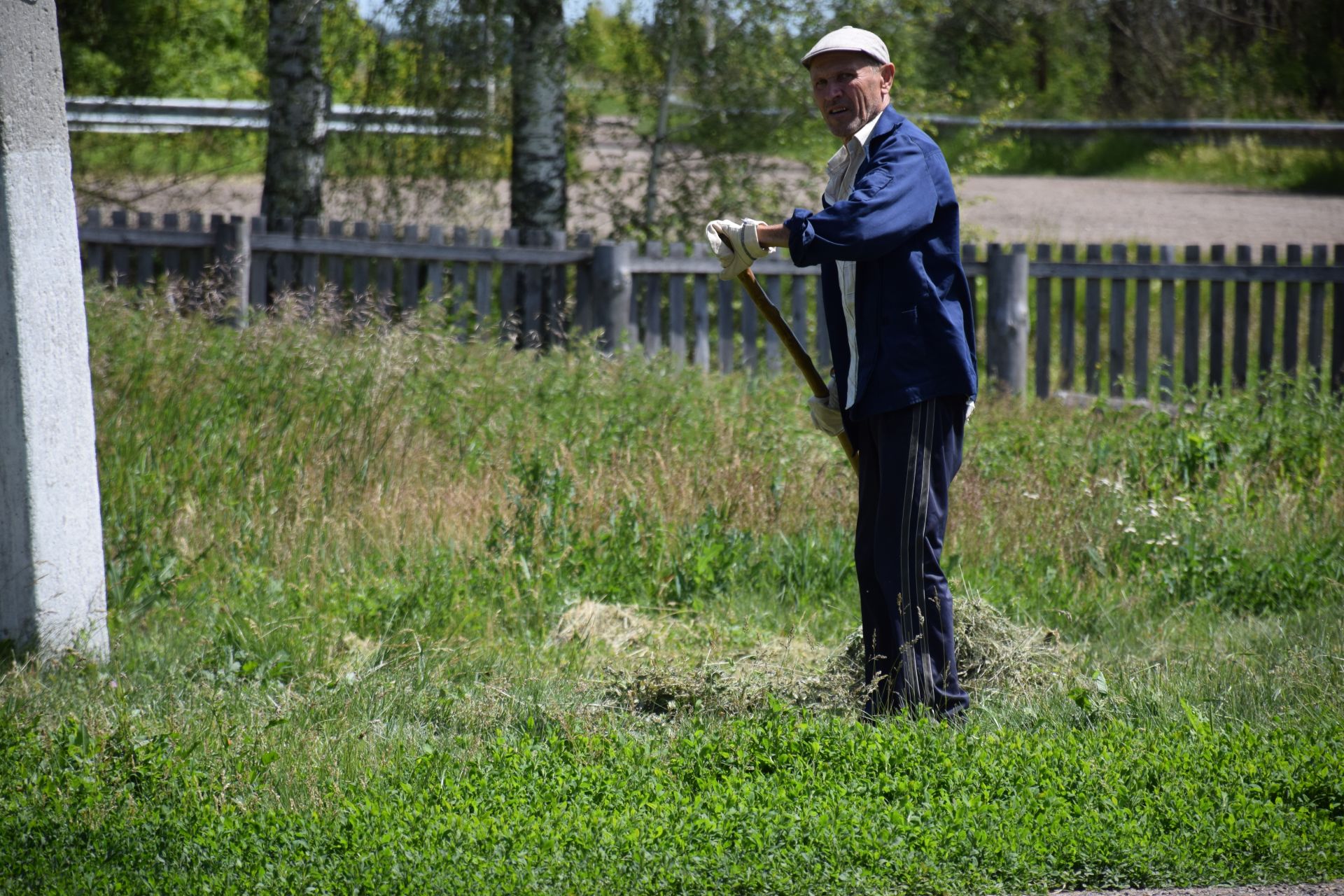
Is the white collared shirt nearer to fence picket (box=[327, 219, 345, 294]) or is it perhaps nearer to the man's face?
the man's face

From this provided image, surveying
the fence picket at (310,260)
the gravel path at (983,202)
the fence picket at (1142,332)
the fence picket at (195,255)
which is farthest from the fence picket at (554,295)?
the fence picket at (1142,332)

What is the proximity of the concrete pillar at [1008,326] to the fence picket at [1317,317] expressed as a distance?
1906 mm

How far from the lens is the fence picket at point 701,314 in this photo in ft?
30.7

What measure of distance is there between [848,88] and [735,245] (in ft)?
1.87

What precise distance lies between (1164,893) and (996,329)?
6781 millimetres

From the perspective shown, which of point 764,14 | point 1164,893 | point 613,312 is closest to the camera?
point 1164,893

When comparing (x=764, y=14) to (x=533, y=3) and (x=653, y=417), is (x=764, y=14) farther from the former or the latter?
(x=653, y=417)

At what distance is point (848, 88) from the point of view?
3.73 metres

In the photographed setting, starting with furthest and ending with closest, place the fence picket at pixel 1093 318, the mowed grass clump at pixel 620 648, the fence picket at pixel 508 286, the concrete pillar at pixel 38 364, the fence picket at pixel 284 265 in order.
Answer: the fence picket at pixel 284 265 → the fence picket at pixel 508 286 → the fence picket at pixel 1093 318 → the concrete pillar at pixel 38 364 → the mowed grass clump at pixel 620 648

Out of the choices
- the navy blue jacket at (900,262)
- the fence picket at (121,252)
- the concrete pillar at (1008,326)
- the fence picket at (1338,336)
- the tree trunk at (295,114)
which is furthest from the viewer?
the fence picket at (121,252)

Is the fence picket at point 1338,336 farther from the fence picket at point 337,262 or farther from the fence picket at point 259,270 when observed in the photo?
the fence picket at point 259,270

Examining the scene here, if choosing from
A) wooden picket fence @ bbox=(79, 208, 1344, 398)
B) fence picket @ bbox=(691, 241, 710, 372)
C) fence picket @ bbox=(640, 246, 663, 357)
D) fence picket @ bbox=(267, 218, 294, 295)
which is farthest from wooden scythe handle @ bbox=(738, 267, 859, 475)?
fence picket @ bbox=(267, 218, 294, 295)

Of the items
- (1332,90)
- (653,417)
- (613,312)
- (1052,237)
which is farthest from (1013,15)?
(653,417)

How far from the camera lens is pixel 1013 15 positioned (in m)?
28.4
